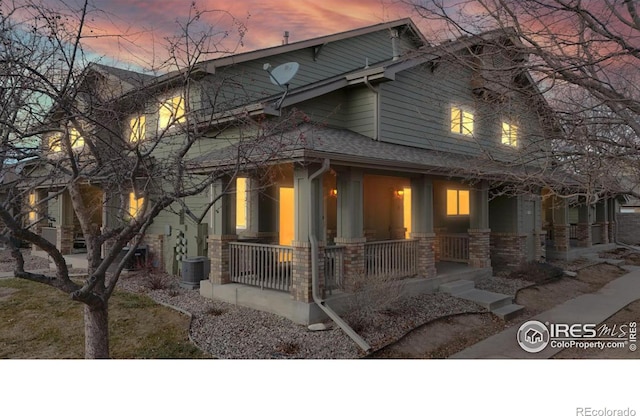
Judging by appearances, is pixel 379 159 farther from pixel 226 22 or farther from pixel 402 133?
pixel 226 22

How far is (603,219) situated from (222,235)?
16965mm

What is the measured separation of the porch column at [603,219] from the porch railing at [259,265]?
1550 centimetres

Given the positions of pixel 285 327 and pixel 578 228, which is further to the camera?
pixel 578 228

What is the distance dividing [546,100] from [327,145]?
3.34m

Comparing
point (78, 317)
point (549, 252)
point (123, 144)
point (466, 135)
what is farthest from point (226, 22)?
point (549, 252)

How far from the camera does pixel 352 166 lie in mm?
7379

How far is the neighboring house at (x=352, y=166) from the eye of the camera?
20.3 ft

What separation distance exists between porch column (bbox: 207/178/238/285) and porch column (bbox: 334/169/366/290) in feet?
7.07

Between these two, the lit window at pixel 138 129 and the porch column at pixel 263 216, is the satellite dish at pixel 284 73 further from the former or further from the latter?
the porch column at pixel 263 216

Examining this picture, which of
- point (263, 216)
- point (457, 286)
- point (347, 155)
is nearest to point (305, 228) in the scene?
point (347, 155)

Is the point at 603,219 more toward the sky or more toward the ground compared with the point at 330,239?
more toward the sky

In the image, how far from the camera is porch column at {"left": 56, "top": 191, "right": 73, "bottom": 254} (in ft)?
42.7

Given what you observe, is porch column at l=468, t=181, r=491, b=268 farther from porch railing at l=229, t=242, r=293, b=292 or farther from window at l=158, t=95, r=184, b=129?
window at l=158, t=95, r=184, b=129

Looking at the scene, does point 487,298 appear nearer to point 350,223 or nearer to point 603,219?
point 350,223
